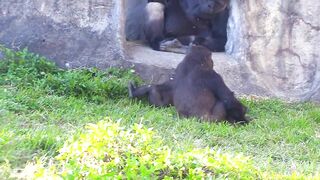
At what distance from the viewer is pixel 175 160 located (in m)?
4.28

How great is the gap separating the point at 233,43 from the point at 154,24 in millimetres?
1109

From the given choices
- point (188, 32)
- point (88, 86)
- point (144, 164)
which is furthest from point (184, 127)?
point (188, 32)

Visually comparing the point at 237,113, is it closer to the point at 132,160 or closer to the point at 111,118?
the point at 111,118

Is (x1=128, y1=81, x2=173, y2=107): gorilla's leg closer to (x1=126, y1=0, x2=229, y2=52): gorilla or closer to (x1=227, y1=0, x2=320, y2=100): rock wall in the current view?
(x1=227, y1=0, x2=320, y2=100): rock wall

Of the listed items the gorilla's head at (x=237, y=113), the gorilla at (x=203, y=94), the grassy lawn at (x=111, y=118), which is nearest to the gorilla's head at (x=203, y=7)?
the grassy lawn at (x=111, y=118)

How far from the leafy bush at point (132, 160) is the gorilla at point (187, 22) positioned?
4088mm

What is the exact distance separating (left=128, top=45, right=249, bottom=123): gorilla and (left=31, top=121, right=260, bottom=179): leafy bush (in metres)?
1.86

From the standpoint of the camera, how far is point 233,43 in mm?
8078

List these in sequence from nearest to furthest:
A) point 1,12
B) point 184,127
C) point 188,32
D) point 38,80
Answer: point 184,127, point 38,80, point 1,12, point 188,32

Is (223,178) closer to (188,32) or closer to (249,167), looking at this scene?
(249,167)

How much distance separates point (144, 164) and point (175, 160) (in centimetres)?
25

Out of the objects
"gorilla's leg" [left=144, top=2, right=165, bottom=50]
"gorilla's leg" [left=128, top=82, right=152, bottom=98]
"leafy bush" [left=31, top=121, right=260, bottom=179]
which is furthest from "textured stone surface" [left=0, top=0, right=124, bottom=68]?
"leafy bush" [left=31, top=121, right=260, bottom=179]

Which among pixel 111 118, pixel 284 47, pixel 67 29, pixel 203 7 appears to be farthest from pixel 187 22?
pixel 111 118

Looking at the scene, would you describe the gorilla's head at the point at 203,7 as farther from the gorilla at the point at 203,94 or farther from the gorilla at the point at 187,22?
the gorilla at the point at 203,94
